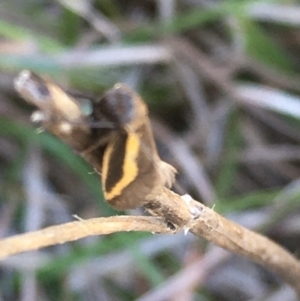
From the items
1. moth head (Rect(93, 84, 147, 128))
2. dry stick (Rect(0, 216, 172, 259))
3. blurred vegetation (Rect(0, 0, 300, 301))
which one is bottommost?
blurred vegetation (Rect(0, 0, 300, 301))

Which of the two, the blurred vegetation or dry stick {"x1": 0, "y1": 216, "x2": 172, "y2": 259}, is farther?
the blurred vegetation

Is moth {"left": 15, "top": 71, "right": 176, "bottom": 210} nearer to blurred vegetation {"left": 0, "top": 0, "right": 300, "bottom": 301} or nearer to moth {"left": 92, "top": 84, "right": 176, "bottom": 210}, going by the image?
moth {"left": 92, "top": 84, "right": 176, "bottom": 210}

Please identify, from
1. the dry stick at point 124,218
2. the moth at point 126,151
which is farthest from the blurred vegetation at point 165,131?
the moth at point 126,151

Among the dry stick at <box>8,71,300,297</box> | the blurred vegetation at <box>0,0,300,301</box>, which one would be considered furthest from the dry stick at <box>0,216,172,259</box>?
the blurred vegetation at <box>0,0,300,301</box>

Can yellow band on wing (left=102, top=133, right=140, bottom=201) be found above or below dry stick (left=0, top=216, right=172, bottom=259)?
above

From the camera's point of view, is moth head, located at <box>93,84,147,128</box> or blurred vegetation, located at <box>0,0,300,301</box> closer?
moth head, located at <box>93,84,147,128</box>

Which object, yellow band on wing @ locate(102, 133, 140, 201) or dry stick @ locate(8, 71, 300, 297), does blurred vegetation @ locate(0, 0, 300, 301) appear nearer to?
dry stick @ locate(8, 71, 300, 297)

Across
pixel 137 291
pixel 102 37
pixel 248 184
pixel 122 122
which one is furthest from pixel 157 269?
pixel 122 122

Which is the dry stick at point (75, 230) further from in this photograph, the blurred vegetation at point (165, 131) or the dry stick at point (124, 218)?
the blurred vegetation at point (165, 131)

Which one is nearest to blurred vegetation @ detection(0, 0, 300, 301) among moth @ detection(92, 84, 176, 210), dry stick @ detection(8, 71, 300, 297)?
dry stick @ detection(8, 71, 300, 297)
